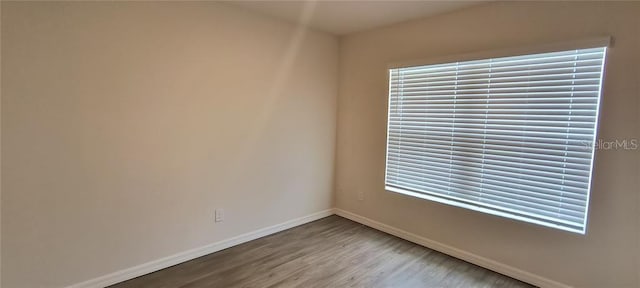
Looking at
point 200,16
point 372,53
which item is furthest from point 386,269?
point 200,16

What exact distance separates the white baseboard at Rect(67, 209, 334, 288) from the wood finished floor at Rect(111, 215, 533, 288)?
49 mm

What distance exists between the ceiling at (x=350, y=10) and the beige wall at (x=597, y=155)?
158mm

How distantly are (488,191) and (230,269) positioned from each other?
234cm

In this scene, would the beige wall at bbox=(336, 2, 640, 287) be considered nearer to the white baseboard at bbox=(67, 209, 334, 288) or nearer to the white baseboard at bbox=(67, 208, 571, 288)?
the white baseboard at bbox=(67, 208, 571, 288)

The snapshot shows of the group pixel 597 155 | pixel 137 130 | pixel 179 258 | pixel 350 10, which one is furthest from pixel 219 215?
pixel 597 155

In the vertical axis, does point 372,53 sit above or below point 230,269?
above

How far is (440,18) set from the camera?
2.80m

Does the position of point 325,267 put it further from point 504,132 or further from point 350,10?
point 350,10

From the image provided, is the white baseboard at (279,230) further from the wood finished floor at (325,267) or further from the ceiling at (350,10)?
the ceiling at (350,10)

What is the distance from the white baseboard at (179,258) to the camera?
2.18 m

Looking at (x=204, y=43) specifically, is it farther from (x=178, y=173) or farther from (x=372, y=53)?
(x=372, y=53)

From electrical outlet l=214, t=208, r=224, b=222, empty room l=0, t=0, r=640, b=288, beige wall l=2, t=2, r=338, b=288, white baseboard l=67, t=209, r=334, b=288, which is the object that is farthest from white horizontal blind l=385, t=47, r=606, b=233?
electrical outlet l=214, t=208, r=224, b=222

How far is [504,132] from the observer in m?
2.48

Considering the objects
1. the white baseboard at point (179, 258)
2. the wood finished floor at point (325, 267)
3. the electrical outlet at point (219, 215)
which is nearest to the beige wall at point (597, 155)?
the wood finished floor at point (325, 267)
